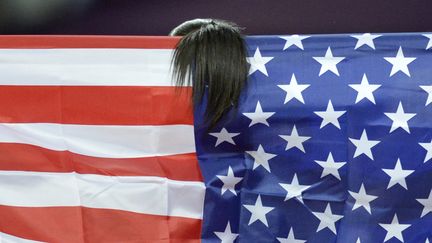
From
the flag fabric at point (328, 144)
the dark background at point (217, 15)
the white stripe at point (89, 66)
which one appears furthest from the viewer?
the dark background at point (217, 15)

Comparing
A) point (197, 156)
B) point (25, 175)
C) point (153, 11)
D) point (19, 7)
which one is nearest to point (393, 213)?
point (197, 156)

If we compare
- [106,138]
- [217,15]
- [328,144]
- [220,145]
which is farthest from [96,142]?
[217,15]

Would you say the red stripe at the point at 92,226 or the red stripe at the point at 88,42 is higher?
the red stripe at the point at 88,42

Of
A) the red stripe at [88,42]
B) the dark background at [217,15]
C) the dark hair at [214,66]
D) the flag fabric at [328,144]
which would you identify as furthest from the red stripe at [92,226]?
the dark background at [217,15]

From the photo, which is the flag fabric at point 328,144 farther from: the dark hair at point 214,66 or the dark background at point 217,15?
the dark background at point 217,15

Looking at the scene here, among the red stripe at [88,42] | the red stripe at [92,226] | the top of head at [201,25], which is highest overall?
the top of head at [201,25]

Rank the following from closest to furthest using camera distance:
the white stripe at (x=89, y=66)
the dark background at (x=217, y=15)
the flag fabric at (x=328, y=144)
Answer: the flag fabric at (x=328, y=144)
the white stripe at (x=89, y=66)
the dark background at (x=217, y=15)

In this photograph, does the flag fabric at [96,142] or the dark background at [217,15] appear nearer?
the flag fabric at [96,142]

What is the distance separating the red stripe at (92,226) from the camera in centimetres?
106

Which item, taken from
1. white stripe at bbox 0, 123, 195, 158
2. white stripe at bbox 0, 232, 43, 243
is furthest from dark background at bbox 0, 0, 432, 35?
white stripe at bbox 0, 232, 43, 243

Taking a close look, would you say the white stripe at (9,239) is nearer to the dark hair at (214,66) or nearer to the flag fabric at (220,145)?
the flag fabric at (220,145)

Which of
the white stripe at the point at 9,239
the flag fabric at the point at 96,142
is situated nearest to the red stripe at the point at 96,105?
the flag fabric at the point at 96,142

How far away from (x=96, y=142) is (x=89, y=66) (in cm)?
17

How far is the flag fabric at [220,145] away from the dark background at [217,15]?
1.13m
